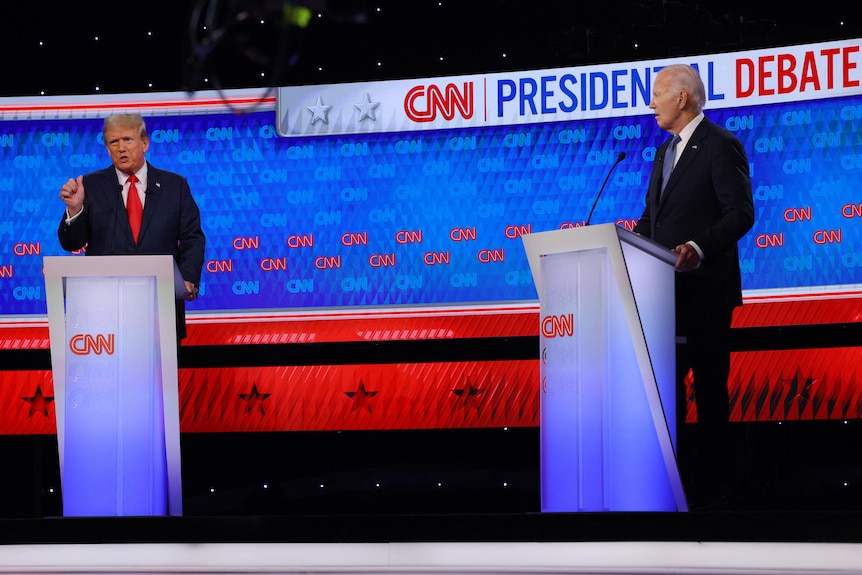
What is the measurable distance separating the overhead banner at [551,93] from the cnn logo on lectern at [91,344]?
1.48 m

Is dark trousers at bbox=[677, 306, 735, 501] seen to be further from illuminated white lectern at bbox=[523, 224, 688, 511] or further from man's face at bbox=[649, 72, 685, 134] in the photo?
man's face at bbox=[649, 72, 685, 134]

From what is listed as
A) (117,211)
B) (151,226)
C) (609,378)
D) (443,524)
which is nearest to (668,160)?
(609,378)

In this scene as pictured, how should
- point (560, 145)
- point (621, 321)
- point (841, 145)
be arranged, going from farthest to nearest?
point (560, 145)
point (841, 145)
point (621, 321)

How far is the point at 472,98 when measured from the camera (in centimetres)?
419

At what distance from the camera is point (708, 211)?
10.6 feet

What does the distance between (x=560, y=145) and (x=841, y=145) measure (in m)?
1.12

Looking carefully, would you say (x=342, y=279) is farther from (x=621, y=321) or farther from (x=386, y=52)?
(x=621, y=321)

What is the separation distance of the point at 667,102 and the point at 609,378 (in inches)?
41.7

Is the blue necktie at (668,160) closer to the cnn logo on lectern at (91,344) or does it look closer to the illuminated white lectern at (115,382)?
the illuminated white lectern at (115,382)

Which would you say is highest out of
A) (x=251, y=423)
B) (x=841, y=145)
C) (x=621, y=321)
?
(x=841, y=145)

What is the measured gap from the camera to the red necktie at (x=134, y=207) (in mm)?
3822

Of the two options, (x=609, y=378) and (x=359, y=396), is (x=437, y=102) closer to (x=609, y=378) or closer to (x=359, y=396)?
(x=359, y=396)

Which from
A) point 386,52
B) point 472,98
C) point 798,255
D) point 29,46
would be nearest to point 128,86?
point 29,46

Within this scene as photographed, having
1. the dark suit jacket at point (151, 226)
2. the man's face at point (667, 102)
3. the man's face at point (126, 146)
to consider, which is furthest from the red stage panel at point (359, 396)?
the man's face at point (667, 102)
